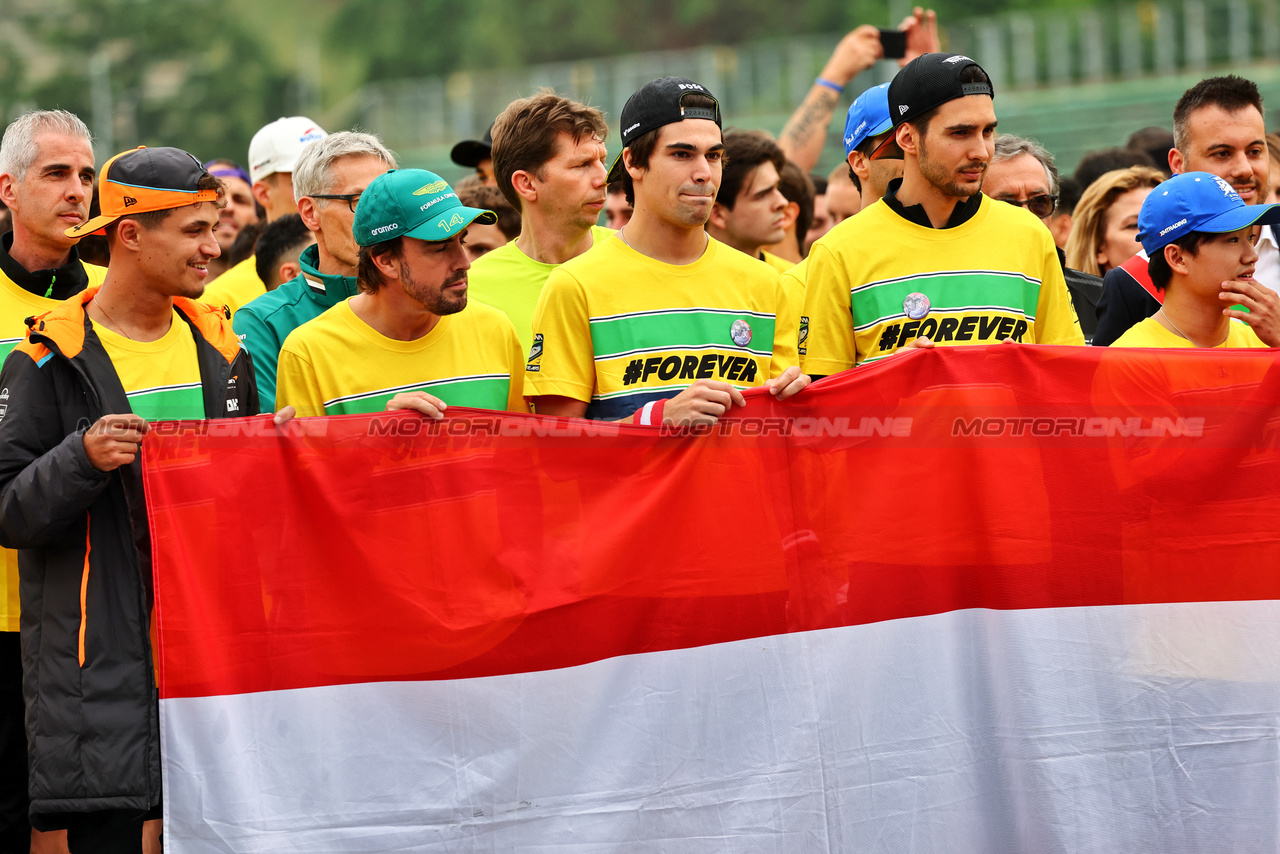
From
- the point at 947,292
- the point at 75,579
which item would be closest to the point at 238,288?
the point at 75,579

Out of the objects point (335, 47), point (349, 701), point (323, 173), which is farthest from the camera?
point (335, 47)

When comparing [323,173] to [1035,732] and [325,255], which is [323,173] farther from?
[1035,732]

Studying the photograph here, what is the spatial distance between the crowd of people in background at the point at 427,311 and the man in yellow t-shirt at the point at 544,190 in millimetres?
12

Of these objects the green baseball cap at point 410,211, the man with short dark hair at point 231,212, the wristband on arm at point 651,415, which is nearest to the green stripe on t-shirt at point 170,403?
the green baseball cap at point 410,211

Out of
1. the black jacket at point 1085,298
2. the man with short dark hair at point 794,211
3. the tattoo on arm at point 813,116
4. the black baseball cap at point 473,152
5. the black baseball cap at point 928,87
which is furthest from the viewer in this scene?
the tattoo on arm at point 813,116

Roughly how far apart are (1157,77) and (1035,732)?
28.9m

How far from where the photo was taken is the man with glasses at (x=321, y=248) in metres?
5.40

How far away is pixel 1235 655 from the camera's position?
14.6 feet

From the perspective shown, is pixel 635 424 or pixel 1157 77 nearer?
pixel 635 424

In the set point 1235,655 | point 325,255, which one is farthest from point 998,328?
point 325,255

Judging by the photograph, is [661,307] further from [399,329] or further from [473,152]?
[473,152]

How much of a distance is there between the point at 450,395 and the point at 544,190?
1.40 metres

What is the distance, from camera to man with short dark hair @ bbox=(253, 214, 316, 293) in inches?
264

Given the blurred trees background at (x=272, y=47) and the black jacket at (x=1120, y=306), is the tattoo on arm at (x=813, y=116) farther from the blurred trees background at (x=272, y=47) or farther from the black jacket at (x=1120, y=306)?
the blurred trees background at (x=272, y=47)
